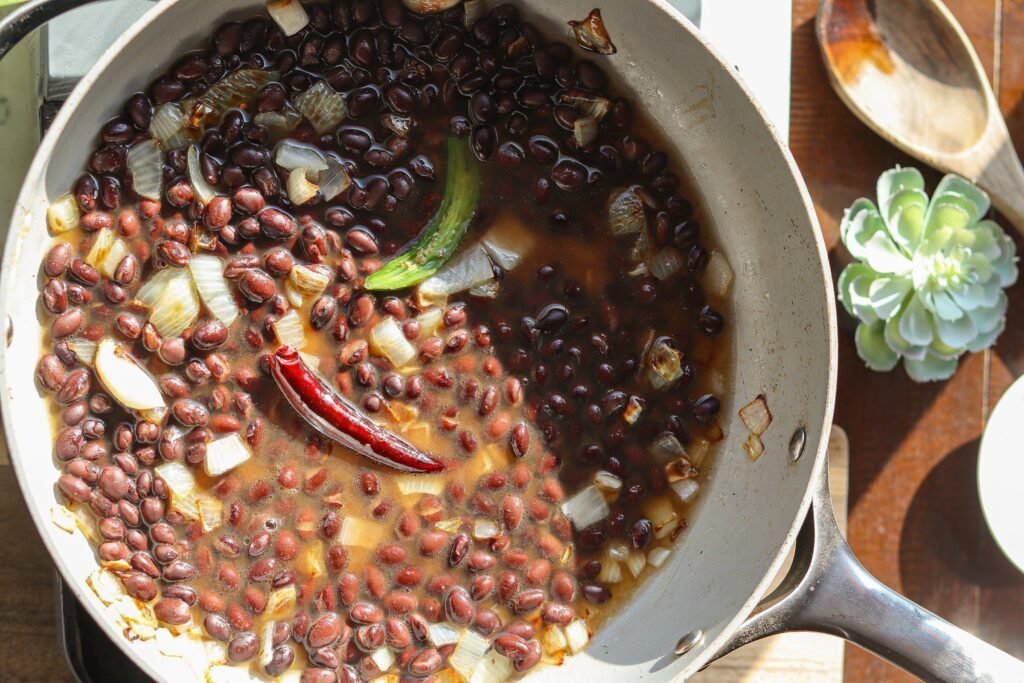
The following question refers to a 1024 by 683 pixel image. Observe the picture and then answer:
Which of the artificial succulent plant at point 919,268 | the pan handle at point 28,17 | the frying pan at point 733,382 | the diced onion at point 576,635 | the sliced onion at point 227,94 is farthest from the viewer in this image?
the artificial succulent plant at point 919,268

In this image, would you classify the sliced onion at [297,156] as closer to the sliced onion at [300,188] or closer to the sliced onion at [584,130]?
the sliced onion at [300,188]

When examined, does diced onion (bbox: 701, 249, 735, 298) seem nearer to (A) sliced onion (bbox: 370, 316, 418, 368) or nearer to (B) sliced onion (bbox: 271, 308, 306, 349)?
(A) sliced onion (bbox: 370, 316, 418, 368)

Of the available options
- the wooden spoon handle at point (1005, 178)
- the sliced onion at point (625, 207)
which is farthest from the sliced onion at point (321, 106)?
the wooden spoon handle at point (1005, 178)

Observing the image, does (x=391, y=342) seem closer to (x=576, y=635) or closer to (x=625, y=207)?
(x=625, y=207)

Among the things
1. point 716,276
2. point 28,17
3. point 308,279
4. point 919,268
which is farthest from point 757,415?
point 28,17

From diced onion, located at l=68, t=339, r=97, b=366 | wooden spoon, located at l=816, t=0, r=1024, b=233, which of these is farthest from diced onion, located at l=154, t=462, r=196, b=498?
wooden spoon, located at l=816, t=0, r=1024, b=233

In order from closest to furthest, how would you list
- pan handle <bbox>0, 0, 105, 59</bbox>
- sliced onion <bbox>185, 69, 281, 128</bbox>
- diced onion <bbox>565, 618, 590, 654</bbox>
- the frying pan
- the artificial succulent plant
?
pan handle <bbox>0, 0, 105, 59</bbox>, the frying pan, sliced onion <bbox>185, 69, 281, 128</bbox>, diced onion <bbox>565, 618, 590, 654</bbox>, the artificial succulent plant
